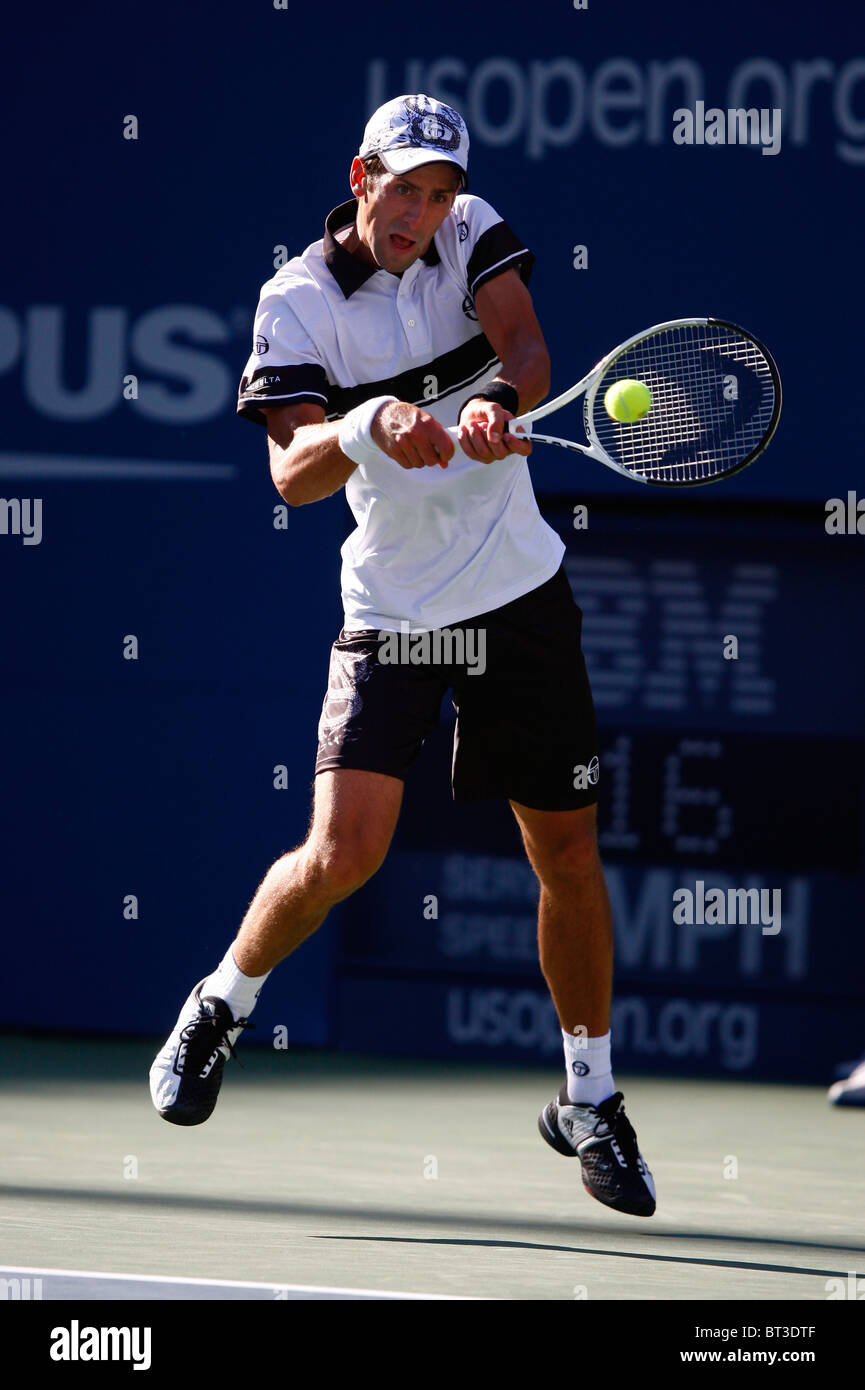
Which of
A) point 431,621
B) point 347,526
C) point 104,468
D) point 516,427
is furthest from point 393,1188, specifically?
point 104,468

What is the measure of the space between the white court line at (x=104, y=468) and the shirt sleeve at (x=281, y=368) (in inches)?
99.7

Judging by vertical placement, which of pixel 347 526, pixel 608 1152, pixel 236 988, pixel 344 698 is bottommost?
pixel 608 1152

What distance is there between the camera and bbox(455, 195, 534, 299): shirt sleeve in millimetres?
3611

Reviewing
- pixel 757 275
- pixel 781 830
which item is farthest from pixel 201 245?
pixel 781 830

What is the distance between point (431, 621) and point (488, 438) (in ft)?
1.52

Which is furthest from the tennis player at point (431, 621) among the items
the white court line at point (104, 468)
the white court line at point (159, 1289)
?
the white court line at point (104, 468)

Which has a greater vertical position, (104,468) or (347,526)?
(104,468)

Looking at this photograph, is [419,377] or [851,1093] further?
[851,1093]

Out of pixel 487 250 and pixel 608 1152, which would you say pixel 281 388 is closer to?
pixel 487 250

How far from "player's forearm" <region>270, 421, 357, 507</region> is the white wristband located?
0.14ft

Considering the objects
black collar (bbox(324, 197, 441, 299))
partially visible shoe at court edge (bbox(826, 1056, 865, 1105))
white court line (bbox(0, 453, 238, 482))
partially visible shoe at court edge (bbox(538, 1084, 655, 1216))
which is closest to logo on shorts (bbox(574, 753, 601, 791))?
partially visible shoe at court edge (bbox(538, 1084, 655, 1216))

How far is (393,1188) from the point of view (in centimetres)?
409

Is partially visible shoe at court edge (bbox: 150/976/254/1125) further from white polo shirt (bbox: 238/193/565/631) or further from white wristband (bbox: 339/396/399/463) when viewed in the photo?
white wristband (bbox: 339/396/399/463)

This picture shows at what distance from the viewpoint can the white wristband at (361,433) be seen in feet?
10.7
